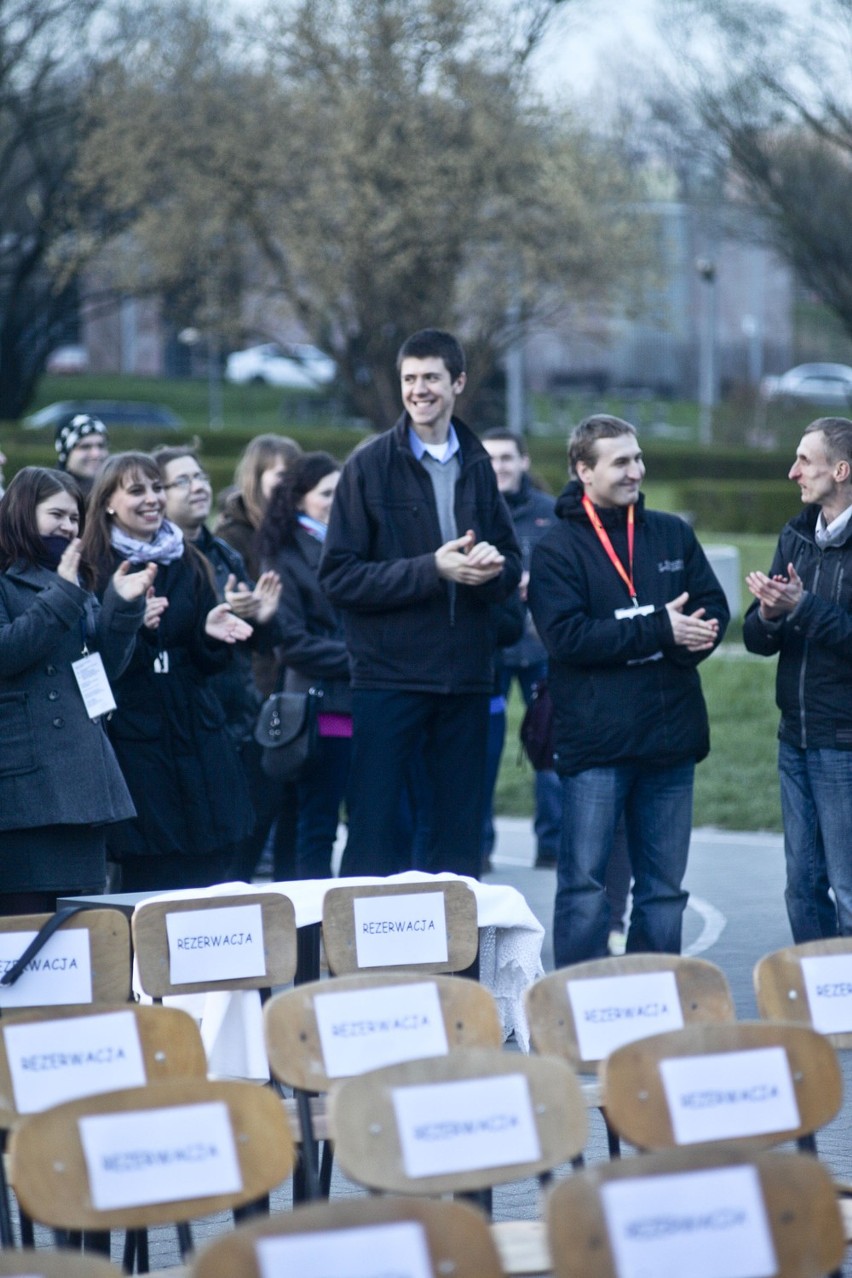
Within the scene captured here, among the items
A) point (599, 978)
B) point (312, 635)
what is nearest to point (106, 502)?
point (312, 635)

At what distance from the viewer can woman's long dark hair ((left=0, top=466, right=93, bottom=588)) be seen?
5.27 meters

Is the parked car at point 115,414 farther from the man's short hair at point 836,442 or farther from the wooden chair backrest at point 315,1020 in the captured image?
the wooden chair backrest at point 315,1020

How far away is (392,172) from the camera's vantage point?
23.6 meters

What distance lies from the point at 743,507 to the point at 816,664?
65.8 ft

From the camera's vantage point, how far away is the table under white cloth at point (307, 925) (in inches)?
180

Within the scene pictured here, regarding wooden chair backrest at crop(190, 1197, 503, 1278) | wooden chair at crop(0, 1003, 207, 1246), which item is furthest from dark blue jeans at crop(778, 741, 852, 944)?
wooden chair backrest at crop(190, 1197, 503, 1278)

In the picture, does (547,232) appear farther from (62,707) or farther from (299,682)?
(62,707)

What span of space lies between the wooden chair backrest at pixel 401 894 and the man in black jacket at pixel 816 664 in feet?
5.38

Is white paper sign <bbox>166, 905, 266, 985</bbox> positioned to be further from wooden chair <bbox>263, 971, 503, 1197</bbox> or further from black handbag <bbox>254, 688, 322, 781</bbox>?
black handbag <bbox>254, 688, 322, 781</bbox>

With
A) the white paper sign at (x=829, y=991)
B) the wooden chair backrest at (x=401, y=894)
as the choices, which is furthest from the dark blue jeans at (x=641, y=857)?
the white paper sign at (x=829, y=991)

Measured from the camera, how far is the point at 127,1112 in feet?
10.3

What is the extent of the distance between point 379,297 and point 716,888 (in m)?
17.4

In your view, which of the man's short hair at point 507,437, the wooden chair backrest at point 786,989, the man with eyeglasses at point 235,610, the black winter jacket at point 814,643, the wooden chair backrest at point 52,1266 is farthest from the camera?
the man's short hair at point 507,437

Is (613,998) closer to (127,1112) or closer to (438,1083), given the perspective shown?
(438,1083)
